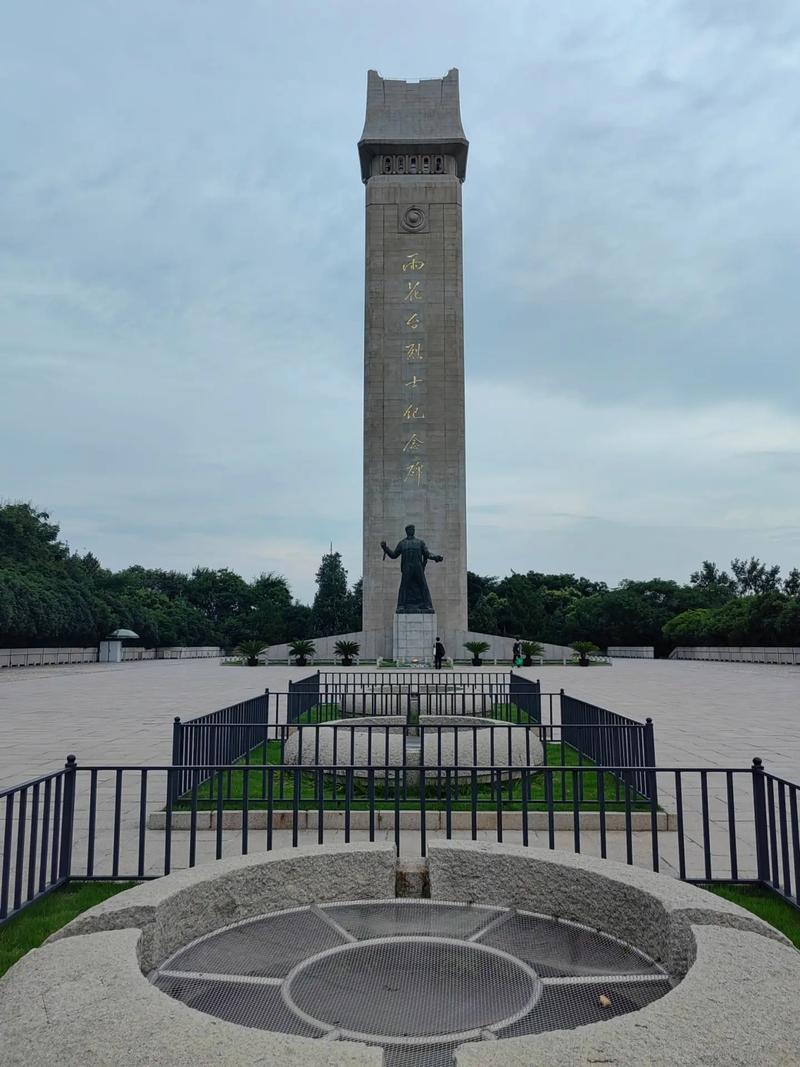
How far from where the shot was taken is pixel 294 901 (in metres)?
3.61

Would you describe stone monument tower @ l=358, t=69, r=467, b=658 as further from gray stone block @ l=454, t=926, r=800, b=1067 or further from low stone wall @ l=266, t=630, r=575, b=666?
gray stone block @ l=454, t=926, r=800, b=1067

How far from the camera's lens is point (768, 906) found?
5004mm

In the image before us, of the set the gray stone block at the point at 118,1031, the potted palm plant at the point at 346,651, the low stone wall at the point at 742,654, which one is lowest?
the low stone wall at the point at 742,654

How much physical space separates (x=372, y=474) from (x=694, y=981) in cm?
4133

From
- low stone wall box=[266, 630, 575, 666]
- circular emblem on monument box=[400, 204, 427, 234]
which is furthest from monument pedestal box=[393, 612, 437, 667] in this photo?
circular emblem on monument box=[400, 204, 427, 234]

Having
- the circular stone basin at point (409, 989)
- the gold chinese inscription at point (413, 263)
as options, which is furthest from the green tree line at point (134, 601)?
the circular stone basin at point (409, 989)

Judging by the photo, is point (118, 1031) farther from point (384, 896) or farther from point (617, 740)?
point (617, 740)

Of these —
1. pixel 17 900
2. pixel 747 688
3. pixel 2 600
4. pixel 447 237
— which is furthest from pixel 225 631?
pixel 17 900

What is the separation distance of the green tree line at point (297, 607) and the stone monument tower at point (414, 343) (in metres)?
11.7

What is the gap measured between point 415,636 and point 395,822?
30.2 m

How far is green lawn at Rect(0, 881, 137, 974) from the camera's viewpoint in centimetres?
427

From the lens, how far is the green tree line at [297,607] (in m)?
44.7

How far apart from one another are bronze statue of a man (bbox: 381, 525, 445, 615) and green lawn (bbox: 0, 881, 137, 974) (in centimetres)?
2923

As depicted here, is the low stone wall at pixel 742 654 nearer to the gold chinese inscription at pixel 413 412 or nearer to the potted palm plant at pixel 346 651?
the potted palm plant at pixel 346 651
